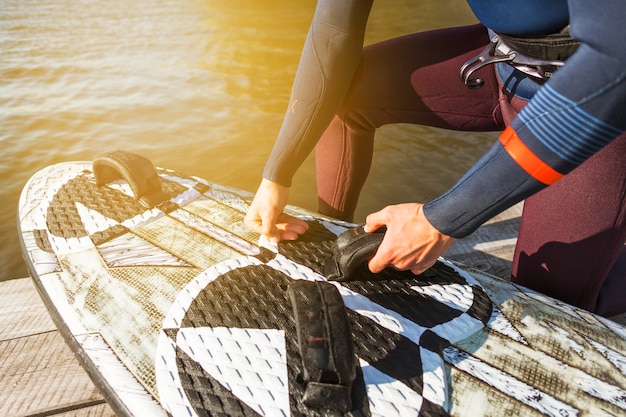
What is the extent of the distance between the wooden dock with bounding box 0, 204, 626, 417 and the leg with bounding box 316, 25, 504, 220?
1005 mm

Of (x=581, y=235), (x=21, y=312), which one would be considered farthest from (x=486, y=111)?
(x=21, y=312)

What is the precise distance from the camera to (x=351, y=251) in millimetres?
1175

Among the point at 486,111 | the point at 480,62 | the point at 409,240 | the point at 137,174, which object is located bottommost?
the point at 137,174

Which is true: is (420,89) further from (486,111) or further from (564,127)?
(564,127)

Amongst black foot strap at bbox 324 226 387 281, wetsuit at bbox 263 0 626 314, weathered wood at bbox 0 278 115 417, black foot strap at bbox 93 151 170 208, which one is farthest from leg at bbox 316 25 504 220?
weathered wood at bbox 0 278 115 417

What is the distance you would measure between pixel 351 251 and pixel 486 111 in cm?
72

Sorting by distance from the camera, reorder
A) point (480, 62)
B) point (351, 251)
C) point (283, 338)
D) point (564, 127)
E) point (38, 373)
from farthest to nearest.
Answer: point (38, 373) → point (480, 62) → point (351, 251) → point (283, 338) → point (564, 127)

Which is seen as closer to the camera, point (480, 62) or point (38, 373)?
point (480, 62)

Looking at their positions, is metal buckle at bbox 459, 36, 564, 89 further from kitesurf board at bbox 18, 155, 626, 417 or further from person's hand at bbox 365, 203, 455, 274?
kitesurf board at bbox 18, 155, 626, 417

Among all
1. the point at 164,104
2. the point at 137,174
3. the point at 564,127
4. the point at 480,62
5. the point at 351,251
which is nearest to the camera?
the point at 564,127

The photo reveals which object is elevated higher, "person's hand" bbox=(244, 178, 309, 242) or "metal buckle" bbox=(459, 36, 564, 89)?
"metal buckle" bbox=(459, 36, 564, 89)

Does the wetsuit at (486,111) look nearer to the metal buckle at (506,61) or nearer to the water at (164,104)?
the metal buckle at (506,61)

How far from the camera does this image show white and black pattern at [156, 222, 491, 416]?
3.14 feet

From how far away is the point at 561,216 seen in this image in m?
1.25
